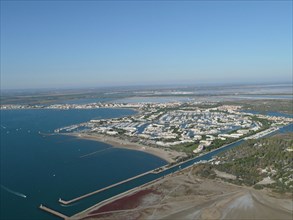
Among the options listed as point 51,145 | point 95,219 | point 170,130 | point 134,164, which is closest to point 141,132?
point 170,130

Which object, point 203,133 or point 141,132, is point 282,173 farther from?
point 141,132

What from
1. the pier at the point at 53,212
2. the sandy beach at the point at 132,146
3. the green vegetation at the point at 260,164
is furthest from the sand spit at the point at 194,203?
the sandy beach at the point at 132,146

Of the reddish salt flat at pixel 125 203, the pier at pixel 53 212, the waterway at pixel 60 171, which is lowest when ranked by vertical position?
the pier at pixel 53 212

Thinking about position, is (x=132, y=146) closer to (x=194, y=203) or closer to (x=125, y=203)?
(x=125, y=203)

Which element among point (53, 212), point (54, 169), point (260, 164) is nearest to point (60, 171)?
point (54, 169)

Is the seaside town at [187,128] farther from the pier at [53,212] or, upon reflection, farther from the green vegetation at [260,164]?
the pier at [53,212]

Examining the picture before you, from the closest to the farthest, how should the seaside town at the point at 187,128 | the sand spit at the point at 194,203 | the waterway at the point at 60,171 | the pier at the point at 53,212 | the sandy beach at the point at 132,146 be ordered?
1. the sand spit at the point at 194,203
2. the pier at the point at 53,212
3. the waterway at the point at 60,171
4. the sandy beach at the point at 132,146
5. the seaside town at the point at 187,128
